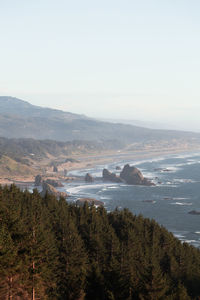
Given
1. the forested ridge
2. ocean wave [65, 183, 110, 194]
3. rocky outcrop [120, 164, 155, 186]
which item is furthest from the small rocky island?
the forested ridge

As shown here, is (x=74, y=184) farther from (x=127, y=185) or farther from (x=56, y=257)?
(x=56, y=257)

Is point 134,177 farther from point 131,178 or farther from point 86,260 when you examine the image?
point 86,260

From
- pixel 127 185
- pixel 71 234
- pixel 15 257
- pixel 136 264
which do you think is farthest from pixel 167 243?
pixel 127 185

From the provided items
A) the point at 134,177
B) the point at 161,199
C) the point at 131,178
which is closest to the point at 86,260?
the point at 161,199

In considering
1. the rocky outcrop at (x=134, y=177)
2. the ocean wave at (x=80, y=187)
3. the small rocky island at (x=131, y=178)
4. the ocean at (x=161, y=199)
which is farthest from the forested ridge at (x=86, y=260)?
the small rocky island at (x=131, y=178)

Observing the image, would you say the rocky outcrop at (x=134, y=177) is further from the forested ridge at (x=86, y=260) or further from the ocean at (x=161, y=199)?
the forested ridge at (x=86, y=260)
